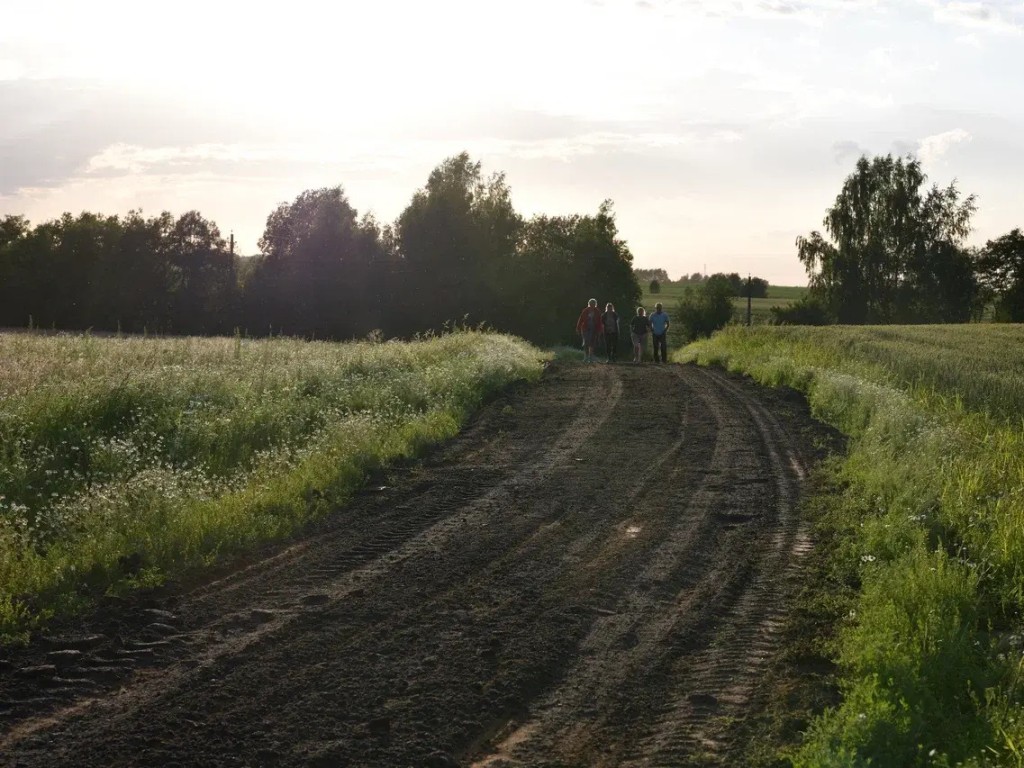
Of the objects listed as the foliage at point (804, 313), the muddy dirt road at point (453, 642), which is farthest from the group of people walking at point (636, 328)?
the foliage at point (804, 313)

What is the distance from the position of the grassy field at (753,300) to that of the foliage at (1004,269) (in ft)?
48.3

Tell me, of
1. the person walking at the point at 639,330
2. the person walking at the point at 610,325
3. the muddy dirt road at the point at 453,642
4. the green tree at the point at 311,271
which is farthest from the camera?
the green tree at the point at 311,271

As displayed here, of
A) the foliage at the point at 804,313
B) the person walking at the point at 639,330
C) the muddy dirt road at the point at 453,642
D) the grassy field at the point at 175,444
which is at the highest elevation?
the foliage at the point at 804,313

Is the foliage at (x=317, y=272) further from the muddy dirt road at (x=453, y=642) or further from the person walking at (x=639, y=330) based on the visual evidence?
the muddy dirt road at (x=453, y=642)

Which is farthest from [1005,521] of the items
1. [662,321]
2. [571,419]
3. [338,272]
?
[338,272]

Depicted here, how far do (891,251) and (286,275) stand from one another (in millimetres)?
43132

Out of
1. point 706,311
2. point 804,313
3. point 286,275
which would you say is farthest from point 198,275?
point 804,313

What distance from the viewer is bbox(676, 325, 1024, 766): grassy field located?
548 centimetres

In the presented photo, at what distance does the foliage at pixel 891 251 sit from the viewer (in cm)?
7569

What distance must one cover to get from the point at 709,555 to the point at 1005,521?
249cm

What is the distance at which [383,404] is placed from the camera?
17.2 m

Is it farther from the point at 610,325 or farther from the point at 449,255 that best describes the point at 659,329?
the point at 449,255

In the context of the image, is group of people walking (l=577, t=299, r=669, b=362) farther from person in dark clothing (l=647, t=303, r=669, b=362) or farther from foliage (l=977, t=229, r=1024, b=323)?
foliage (l=977, t=229, r=1024, b=323)

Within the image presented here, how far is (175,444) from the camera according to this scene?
13195 mm
